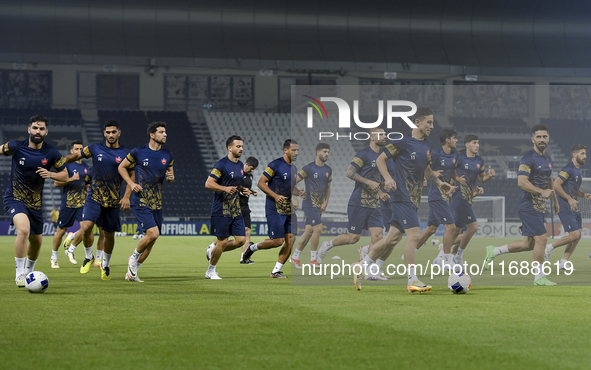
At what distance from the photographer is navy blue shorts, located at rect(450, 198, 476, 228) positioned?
493 inches

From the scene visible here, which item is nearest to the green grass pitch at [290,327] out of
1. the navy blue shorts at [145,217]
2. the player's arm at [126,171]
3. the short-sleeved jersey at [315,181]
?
the navy blue shorts at [145,217]

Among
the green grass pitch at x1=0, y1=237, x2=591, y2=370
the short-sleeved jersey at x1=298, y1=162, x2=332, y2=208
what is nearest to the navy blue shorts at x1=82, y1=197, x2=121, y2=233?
the green grass pitch at x1=0, y1=237, x2=591, y2=370

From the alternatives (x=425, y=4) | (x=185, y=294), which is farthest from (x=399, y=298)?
(x=425, y=4)

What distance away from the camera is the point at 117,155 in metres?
12.0

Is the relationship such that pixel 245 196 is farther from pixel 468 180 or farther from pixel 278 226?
pixel 468 180


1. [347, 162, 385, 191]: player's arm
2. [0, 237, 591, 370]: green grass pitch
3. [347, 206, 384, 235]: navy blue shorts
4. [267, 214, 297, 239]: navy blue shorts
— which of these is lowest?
[0, 237, 591, 370]: green grass pitch

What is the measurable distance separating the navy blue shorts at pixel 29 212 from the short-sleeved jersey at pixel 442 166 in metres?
5.92

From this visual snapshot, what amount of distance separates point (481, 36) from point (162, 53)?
1920cm

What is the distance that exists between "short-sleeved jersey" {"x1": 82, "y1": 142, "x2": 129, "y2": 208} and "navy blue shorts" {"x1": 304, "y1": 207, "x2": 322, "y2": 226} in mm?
4101

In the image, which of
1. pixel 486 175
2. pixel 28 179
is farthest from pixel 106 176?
pixel 486 175

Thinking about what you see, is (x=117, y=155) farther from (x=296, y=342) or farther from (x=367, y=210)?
(x=296, y=342)

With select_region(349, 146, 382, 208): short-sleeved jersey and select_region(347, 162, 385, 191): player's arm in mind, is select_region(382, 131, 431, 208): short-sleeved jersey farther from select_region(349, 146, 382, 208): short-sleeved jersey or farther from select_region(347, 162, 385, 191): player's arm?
select_region(347, 162, 385, 191): player's arm

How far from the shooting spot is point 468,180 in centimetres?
1216

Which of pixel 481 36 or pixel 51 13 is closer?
pixel 51 13
